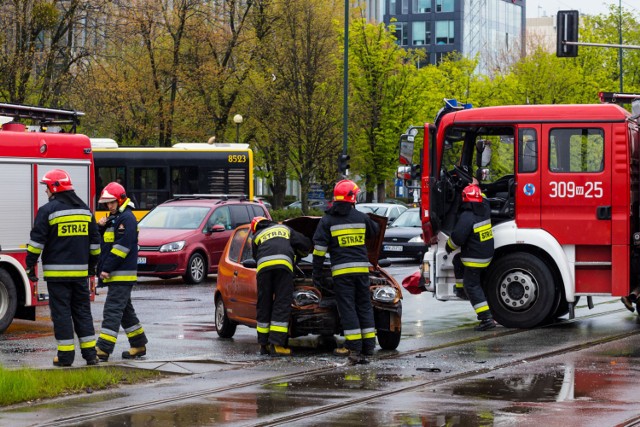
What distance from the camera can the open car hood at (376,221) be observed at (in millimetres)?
14062

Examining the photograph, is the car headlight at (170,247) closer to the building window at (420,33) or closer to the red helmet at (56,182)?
the red helmet at (56,182)

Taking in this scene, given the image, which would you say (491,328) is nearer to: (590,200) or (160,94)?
(590,200)

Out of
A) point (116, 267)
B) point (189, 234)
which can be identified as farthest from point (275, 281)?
point (189, 234)

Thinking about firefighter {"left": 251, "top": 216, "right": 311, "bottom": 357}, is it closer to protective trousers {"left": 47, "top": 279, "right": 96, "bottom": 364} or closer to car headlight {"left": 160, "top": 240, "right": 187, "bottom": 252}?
protective trousers {"left": 47, "top": 279, "right": 96, "bottom": 364}

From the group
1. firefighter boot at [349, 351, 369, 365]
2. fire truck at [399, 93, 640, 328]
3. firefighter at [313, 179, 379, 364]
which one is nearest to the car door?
fire truck at [399, 93, 640, 328]

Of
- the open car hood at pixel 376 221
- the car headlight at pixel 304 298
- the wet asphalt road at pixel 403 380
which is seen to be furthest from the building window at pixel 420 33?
the car headlight at pixel 304 298

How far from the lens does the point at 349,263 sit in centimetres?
1305

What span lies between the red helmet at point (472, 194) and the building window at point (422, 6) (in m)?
95.5

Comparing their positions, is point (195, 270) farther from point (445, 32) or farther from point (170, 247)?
point (445, 32)

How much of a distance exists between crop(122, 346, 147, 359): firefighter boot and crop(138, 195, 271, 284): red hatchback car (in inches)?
432

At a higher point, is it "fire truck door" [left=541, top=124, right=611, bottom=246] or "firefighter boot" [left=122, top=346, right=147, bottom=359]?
"fire truck door" [left=541, top=124, right=611, bottom=246]

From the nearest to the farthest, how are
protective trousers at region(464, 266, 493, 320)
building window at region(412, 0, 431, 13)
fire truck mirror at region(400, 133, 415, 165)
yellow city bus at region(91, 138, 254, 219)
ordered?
protective trousers at region(464, 266, 493, 320)
fire truck mirror at region(400, 133, 415, 165)
yellow city bus at region(91, 138, 254, 219)
building window at region(412, 0, 431, 13)

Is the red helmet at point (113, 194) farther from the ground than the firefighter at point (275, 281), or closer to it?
farther from the ground

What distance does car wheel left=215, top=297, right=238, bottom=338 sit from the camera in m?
15.1
